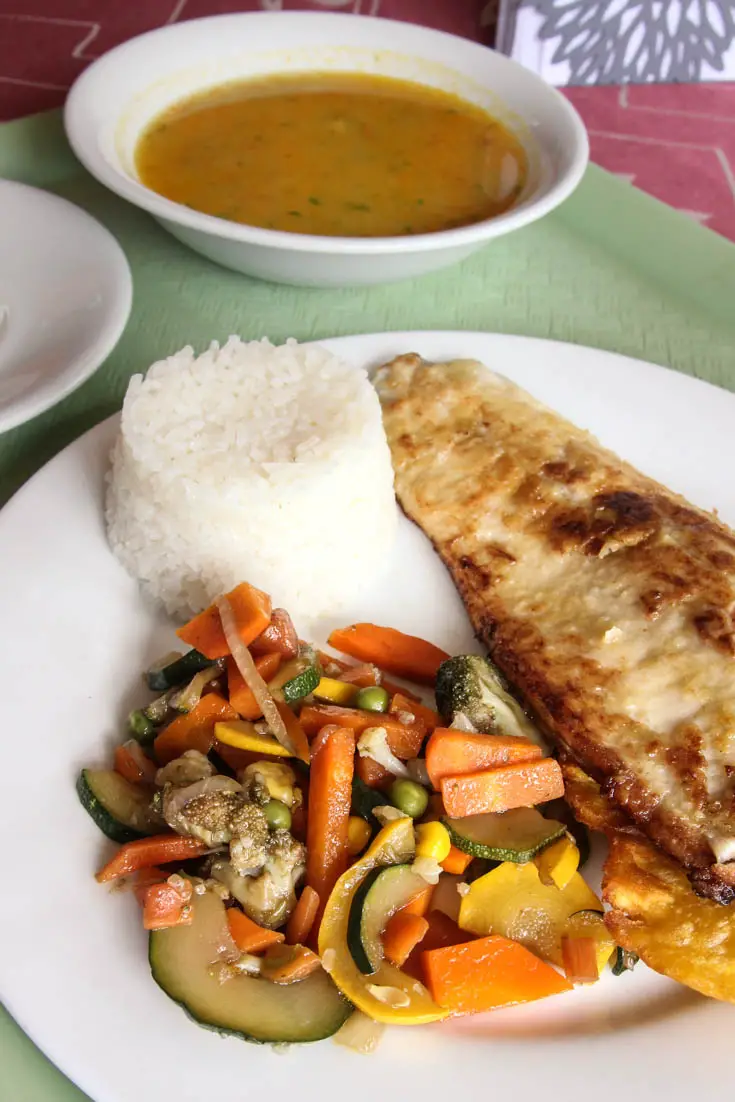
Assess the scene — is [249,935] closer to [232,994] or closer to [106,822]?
[232,994]

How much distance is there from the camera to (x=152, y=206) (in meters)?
3.50

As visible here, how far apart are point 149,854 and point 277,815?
0.32 metres

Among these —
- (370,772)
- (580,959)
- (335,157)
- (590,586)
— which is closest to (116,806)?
(370,772)

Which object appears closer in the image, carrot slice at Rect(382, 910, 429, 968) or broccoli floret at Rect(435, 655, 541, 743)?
carrot slice at Rect(382, 910, 429, 968)

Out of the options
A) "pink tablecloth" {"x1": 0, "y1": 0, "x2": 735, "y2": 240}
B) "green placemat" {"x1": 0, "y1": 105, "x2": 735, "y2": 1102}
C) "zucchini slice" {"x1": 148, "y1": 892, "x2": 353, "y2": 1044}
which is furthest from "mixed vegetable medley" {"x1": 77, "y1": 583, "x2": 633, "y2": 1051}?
"pink tablecloth" {"x1": 0, "y1": 0, "x2": 735, "y2": 240}

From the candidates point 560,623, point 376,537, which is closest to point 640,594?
point 560,623

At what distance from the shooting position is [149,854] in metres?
2.38

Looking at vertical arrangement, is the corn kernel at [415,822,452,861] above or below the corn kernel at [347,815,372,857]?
above

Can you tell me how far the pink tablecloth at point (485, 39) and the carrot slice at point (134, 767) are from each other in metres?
3.97

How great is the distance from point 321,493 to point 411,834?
1.17 metres

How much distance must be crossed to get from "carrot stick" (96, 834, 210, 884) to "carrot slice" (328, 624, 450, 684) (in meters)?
0.84

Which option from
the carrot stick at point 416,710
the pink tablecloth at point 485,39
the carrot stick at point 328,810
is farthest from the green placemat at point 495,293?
the carrot stick at point 328,810

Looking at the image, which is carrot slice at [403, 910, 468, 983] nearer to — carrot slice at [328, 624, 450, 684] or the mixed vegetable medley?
the mixed vegetable medley

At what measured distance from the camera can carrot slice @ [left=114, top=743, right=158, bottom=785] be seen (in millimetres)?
2602
